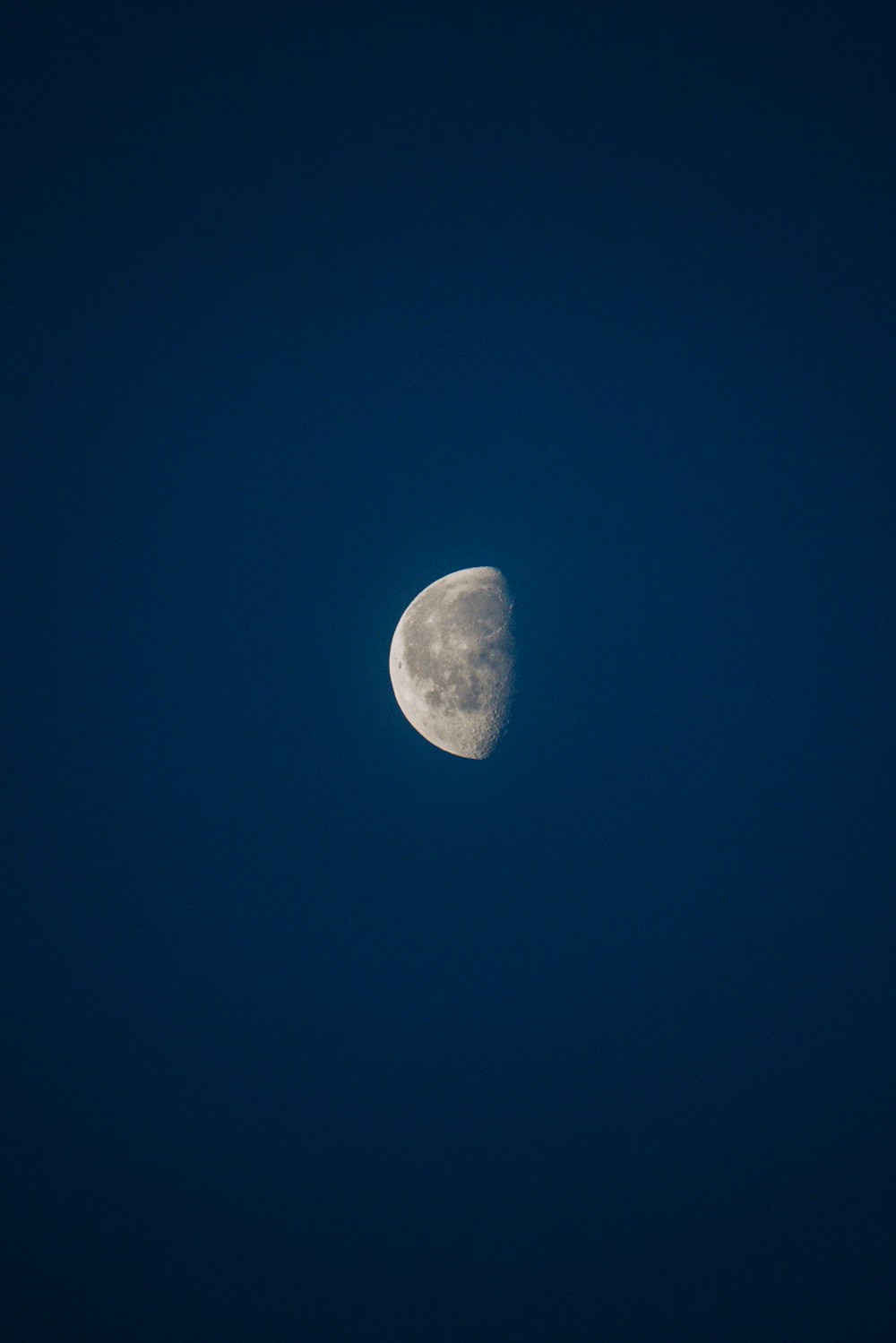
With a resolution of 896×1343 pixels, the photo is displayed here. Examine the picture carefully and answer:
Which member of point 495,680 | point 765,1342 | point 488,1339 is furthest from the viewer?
point 488,1339

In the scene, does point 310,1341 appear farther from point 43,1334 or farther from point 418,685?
point 418,685

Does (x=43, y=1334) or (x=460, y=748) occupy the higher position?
(x=460, y=748)

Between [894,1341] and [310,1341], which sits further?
[310,1341]

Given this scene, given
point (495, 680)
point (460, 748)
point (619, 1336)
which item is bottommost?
point (619, 1336)

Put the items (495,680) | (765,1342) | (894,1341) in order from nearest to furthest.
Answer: (495,680) → (894,1341) → (765,1342)

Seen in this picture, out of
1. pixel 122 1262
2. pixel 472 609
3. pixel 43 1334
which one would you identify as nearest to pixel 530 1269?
pixel 122 1262

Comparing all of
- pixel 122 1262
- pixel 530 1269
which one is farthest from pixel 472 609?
pixel 122 1262
